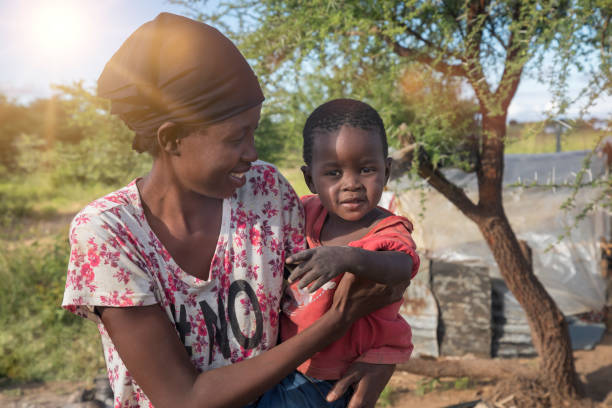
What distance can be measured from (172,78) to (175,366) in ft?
2.49

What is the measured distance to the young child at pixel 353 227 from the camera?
1.55m

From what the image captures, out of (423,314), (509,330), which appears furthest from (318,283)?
(509,330)

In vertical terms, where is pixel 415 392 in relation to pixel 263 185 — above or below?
below

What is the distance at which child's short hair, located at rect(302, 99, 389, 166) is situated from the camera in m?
1.64

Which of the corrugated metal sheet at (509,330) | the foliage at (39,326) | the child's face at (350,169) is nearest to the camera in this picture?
the child's face at (350,169)

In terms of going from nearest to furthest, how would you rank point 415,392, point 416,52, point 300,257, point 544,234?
1. point 300,257
2. point 416,52
3. point 415,392
4. point 544,234

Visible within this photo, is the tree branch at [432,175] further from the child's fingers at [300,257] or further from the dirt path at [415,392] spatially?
the child's fingers at [300,257]

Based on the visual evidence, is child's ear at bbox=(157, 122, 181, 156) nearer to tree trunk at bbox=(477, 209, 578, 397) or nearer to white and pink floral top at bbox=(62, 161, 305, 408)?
white and pink floral top at bbox=(62, 161, 305, 408)

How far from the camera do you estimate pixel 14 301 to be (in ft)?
21.0

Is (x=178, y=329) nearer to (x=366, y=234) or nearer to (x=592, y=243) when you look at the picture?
(x=366, y=234)

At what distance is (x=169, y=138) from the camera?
1354mm

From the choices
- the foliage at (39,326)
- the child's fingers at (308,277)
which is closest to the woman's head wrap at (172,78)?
the child's fingers at (308,277)

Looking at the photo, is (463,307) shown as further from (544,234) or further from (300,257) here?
(300,257)

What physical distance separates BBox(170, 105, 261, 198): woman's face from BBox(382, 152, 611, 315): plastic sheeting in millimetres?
4710
